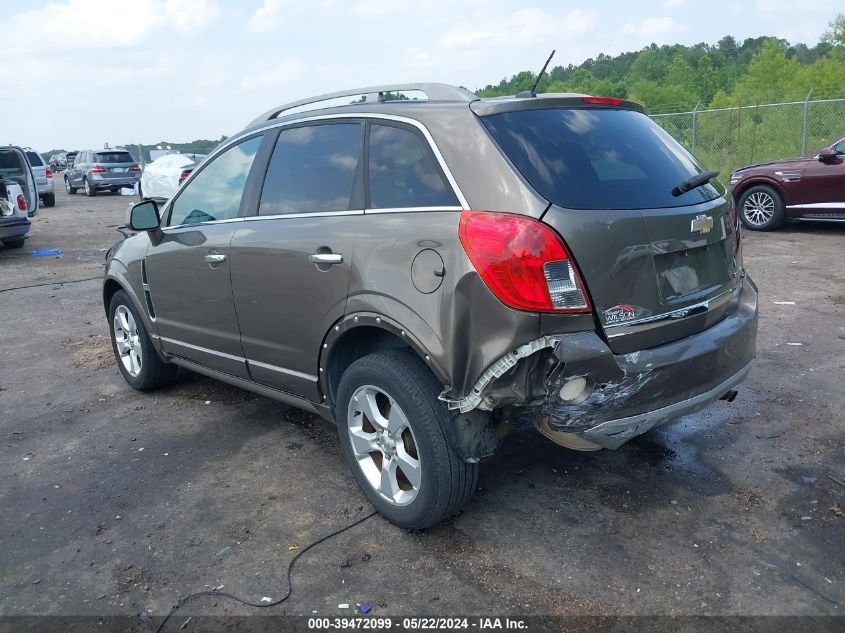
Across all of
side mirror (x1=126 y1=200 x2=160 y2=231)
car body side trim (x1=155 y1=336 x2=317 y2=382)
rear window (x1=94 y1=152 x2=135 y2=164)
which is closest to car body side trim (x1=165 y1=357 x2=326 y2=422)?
car body side trim (x1=155 y1=336 x2=317 y2=382)

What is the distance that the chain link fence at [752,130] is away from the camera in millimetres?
17750

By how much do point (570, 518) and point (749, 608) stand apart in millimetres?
865

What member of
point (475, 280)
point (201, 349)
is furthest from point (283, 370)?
point (475, 280)

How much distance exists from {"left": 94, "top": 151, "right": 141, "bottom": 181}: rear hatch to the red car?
2230cm

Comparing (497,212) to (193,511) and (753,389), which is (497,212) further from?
(753,389)

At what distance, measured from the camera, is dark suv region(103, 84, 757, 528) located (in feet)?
9.32

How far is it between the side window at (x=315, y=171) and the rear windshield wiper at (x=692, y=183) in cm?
142

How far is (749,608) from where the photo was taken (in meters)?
2.69

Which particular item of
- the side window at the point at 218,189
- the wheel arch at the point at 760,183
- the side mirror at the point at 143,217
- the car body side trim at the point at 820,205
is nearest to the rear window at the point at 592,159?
the side window at the point at 218,189

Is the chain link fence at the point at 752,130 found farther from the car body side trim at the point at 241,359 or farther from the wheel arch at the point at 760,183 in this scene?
the car body side trim at the point at 241,359

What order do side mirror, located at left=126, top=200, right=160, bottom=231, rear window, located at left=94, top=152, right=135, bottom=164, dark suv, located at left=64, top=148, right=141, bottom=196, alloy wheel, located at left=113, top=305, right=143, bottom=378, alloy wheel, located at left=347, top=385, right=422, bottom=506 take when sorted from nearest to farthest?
alloy wheel, located at left=347, top=385, right=422, bottom=506
side mirror, located at left=126, top=200, right=160, bottom=231
alloy wheel, located at left=113, top=305, right=143, bottom=378
dark suv, located at left=64, top=148, right=141, bottom=196
rear window, located at left=94, top=152, right=135, bottom=164

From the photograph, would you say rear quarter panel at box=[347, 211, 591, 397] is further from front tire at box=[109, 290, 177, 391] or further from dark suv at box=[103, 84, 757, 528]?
front tire at box=[109, 290, 177, 391]

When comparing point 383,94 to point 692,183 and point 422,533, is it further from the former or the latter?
point 422,533

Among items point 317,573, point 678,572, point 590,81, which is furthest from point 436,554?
point 590,81
